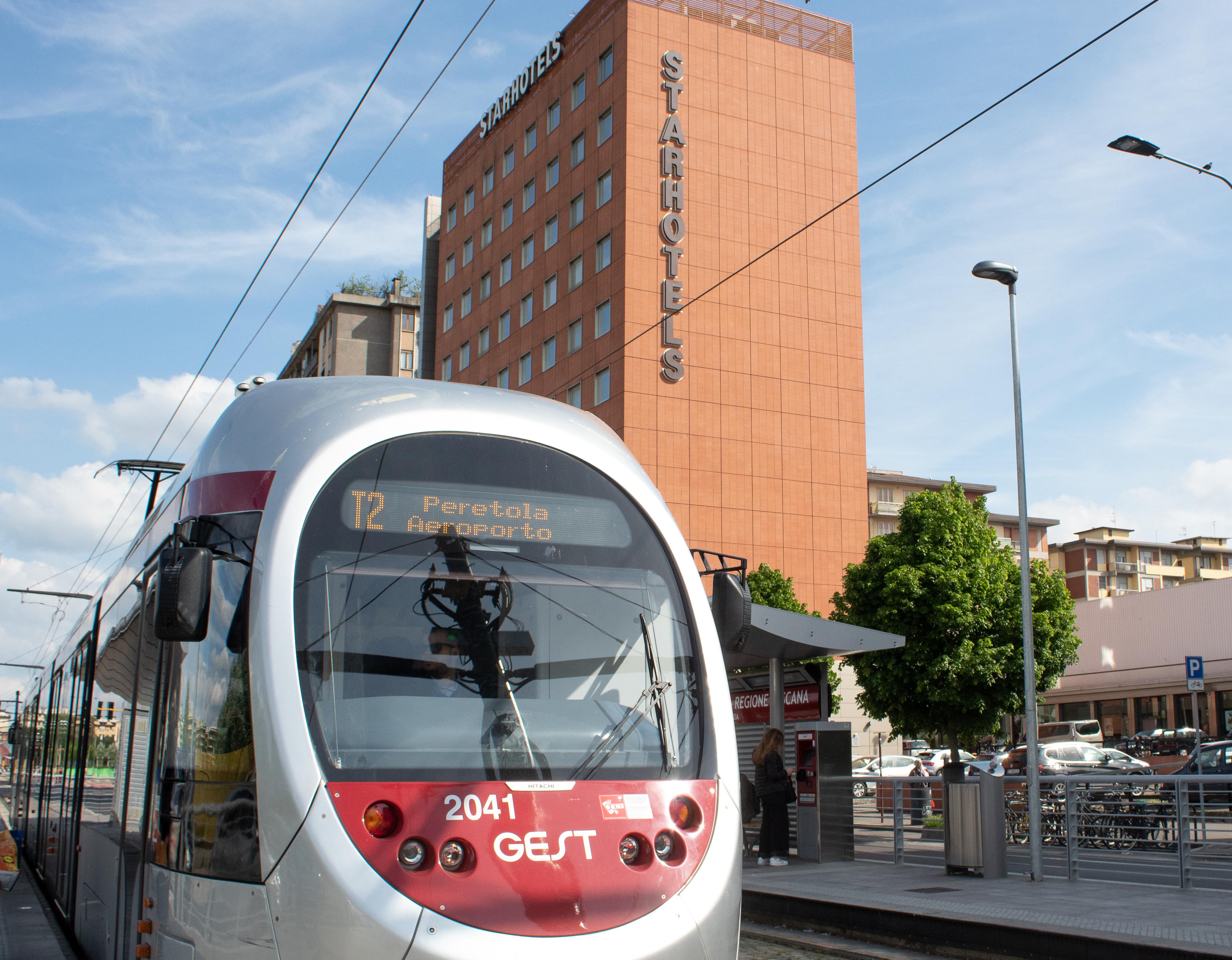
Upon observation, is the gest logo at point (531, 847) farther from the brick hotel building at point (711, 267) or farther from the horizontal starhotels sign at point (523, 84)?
the horizontal starhotels sign at point (523, 84)

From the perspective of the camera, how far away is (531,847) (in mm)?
4289

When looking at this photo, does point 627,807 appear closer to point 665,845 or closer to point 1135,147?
point 665,845

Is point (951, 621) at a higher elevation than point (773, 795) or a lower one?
higher

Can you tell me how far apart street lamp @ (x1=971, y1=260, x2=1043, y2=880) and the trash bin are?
0.36 meters

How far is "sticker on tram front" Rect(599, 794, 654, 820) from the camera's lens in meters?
4.52

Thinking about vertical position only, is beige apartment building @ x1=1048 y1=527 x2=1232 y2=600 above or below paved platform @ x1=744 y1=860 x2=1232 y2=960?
above

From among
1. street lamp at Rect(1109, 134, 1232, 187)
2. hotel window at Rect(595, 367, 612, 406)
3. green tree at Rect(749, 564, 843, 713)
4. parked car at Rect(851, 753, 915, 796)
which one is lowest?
parked car at Rect(851, 753, 915, 796)

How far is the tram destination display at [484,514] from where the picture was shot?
4863 millimetres

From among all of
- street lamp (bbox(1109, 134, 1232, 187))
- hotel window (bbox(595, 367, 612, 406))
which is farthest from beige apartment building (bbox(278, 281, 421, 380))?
street lamp (bbox(1109, 134, 1232, 187))

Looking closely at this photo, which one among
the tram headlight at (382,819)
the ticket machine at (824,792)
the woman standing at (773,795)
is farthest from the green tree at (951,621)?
the tram headlight at (382,819)

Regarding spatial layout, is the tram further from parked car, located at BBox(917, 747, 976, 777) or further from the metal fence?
parked car, located at BBox(917, 747, 976, 777)

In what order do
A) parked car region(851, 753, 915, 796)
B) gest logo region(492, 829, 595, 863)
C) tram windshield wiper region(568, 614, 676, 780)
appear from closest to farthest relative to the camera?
1. gest logo region(492, 829, 595, 863)
2. tram windshield wiper region(568, 614, 676, 780)
3. parked car region(851, 753, 915, 796)

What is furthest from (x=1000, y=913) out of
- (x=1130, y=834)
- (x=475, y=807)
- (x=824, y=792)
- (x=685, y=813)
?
(x=475, y=807)

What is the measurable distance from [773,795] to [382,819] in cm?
1075
